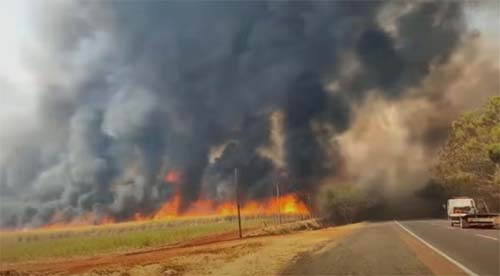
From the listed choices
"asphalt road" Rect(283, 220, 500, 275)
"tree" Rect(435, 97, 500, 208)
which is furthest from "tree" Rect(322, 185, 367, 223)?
"asphalt road" Rect(283, 220, 500, 275)

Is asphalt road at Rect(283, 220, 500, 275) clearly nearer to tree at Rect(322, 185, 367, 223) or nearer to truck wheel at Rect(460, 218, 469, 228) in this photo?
truck wheel at Rect(460, 218, 469, 228)

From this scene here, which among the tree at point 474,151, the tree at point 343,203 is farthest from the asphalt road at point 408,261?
the tree at point 343,203

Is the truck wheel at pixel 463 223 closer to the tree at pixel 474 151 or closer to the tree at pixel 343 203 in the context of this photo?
the tree at pixel 474 151

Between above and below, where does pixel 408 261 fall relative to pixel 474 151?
below

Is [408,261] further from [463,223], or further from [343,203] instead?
[343,203]

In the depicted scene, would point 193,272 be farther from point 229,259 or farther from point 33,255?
point 33,255

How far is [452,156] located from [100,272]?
64024 mm

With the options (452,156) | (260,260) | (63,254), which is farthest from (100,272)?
(452,156)

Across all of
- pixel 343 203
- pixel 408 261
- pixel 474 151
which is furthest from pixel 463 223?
pixel 343 203

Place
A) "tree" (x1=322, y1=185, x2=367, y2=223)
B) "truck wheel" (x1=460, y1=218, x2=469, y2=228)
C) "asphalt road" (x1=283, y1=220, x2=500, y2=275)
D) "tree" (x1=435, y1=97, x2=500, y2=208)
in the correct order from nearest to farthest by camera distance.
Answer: "asphalt road" (x1=283, y1=220, x2=500, y2=275) → "truck wheel" (x1=460, y1=218, x2=469, y2=228) → "tree" (x1=435, y1=97, x2=500, y2=208) → "tree" (x1=322, y1=185, x2=367, y2=223)

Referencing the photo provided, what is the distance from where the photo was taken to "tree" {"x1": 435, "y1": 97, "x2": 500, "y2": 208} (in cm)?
6662

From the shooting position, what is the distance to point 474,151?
71875mm

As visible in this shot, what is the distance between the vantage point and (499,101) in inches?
2576

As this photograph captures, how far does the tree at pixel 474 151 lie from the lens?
219 ft
